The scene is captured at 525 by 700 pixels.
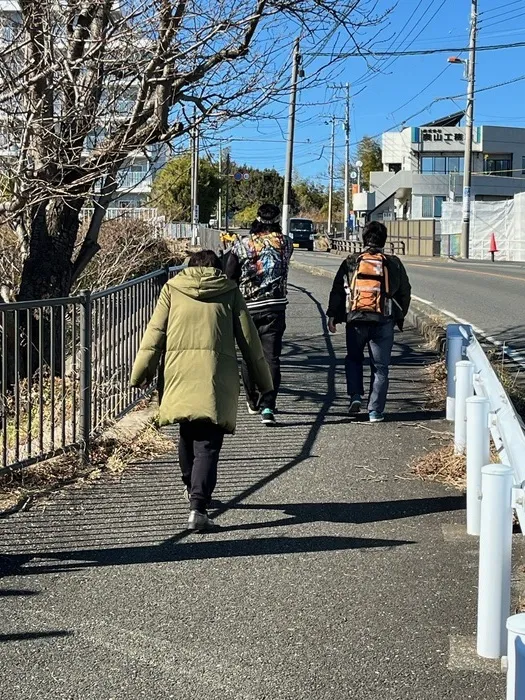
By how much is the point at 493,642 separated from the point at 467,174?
38446 mm

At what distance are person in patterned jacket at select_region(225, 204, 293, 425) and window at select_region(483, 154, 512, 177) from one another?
2692 inches

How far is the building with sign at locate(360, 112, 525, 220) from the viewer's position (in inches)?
2640

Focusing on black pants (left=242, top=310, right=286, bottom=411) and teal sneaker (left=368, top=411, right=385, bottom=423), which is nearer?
black pants (left=242, top=310, right=286, bottom=411)

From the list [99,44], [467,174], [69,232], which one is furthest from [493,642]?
[467,174]

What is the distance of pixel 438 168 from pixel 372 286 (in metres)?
65.0

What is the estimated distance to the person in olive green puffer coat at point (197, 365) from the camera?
5.00m

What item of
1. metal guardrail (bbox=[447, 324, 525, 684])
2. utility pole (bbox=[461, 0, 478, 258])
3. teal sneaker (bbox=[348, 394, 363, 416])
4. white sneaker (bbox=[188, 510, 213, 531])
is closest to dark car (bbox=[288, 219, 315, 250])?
utility pole (bbox=[461, 0, 478, 258])

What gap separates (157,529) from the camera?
5086 millimetres

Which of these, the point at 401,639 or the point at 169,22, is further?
the point at 169,22

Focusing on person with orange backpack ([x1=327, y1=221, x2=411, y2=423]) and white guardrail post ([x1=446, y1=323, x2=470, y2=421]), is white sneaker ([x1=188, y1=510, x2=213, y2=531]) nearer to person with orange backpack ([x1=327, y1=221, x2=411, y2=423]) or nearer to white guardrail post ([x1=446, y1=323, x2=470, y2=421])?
person with orange backpack ([x1=327, y1=221, x2=411, y2=423])

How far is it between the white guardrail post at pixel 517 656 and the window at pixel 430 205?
66255 mm

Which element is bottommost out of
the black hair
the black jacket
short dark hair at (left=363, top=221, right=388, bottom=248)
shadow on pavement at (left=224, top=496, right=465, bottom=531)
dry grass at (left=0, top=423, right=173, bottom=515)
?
shadow on pavement at (left=224, top=496, right=465, bottom=531)

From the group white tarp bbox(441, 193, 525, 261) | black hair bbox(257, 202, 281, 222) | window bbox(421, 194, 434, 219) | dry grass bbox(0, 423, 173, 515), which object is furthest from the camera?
window bbox(421, 194, 434, 219)

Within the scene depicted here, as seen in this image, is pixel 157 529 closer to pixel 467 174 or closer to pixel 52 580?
pixel 52 580
